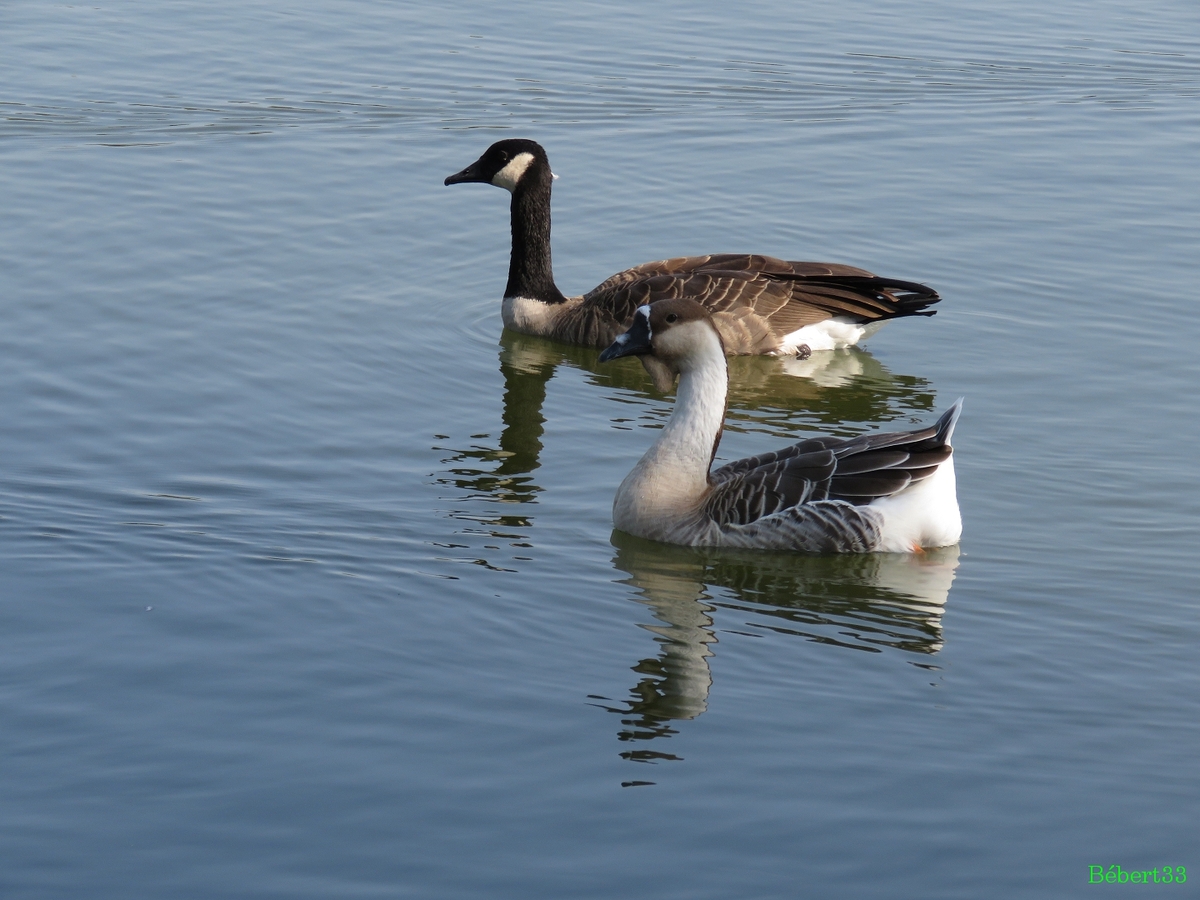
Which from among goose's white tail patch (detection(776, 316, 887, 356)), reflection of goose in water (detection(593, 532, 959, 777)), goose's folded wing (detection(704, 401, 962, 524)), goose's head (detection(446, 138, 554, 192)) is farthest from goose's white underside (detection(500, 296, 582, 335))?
goose's folded wing (detection(704, 401, 962, 524))

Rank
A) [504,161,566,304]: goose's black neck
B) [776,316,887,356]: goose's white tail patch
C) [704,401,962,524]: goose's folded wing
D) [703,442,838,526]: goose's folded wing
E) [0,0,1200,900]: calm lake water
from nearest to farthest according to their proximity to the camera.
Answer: [0,0,1200,900]: calm lake water, [704,401,962,524]: goose's folded wing, [703,442,838,526]: goose's folded wing, [776,316,887,356]: goose's white tail patch, [504,161,566,304]: goose's black neck

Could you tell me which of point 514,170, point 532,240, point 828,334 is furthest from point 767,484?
point 514,170

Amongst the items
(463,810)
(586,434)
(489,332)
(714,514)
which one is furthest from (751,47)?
(463,810)

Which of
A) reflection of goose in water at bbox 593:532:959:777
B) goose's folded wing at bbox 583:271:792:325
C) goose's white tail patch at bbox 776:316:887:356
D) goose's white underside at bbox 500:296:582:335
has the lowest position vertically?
reflection of goose in water at bbox 593:532:959:777

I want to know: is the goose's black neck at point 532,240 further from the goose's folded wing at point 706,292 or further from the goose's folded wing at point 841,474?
the goose's folded wing at point 841,474

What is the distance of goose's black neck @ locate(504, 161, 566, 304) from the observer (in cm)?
1425

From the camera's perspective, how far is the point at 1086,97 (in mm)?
20969

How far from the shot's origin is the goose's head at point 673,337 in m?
9.59

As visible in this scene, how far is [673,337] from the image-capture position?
9.62m

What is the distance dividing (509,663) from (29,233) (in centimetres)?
936

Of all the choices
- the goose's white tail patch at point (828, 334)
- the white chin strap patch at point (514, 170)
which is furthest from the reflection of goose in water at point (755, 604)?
the white chin strap patch at point (514, 170)

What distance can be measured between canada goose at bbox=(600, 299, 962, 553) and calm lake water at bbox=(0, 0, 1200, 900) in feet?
0.59

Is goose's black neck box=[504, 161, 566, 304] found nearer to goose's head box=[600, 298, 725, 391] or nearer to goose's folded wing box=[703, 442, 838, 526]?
goose's head box=[600, 298, 725, 391]

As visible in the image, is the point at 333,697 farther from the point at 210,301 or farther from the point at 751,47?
the point at 751,47
